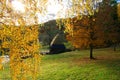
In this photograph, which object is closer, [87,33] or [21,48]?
[21,48]

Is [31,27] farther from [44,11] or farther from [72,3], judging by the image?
[72,3]

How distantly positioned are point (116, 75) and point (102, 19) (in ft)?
42.1

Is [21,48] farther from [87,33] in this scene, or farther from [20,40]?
[87,33]

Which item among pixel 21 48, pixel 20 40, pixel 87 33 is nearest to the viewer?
pixel 20 40

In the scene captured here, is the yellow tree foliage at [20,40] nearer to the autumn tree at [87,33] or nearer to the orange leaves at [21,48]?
the orange leaves at [21,48]

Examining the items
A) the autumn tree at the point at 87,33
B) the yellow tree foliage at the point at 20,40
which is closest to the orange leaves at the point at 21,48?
the yellow tree foliage at the point at 20,40

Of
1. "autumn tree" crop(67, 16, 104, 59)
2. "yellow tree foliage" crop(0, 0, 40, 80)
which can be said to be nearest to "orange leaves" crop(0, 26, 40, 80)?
"yellow tree foliage" crop(0, 0, 40, 80)

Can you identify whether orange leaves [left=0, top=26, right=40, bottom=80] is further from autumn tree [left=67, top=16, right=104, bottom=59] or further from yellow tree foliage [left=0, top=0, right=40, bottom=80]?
autumn tree [left=67, top=16, right=104, bottom=59]

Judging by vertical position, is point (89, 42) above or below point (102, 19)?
below

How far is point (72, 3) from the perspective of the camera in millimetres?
7801

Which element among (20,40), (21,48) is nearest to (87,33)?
(21,48)

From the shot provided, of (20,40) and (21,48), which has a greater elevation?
(20,40)

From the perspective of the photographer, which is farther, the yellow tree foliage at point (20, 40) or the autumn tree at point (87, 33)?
the autumn tree at point (87, 33)

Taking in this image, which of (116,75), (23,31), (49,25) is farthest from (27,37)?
(49,25)
